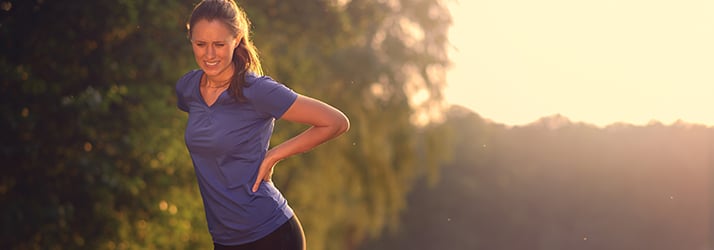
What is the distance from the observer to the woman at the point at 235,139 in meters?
3.81

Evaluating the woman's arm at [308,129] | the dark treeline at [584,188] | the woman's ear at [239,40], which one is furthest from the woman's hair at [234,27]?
the dark treeline at [584,188]

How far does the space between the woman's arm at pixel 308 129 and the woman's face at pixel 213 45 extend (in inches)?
11.8

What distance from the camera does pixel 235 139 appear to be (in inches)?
149

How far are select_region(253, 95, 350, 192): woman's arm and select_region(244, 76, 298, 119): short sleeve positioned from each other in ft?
0.13

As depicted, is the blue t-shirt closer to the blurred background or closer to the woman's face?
Answer: the woman's face

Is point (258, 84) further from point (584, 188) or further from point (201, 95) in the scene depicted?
point (584, 188)

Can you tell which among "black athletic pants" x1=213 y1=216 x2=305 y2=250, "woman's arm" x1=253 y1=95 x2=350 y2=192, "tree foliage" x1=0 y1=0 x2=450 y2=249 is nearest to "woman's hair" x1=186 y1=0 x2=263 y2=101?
"woman's arm" x1=253 y1=95 x2=350 y2=192

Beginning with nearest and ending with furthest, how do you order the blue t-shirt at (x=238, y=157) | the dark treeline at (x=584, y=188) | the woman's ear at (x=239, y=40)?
the blue t-shirt at (x=238, y=157), the woman's ear at (x=239, y=40), the dark treeline at (x=584, y=188)

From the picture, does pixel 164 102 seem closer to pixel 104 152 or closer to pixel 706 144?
pixel 104 152

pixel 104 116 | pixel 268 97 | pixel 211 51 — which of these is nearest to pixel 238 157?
pixel 268 97

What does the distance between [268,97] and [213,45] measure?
0.91 feet

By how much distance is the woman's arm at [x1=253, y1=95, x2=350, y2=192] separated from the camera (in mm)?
3871

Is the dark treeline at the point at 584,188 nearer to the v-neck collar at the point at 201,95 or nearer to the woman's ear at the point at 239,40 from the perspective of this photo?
the v-neck collar at the point at 201,95

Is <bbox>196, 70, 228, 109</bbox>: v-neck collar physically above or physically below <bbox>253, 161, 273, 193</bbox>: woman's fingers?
above
